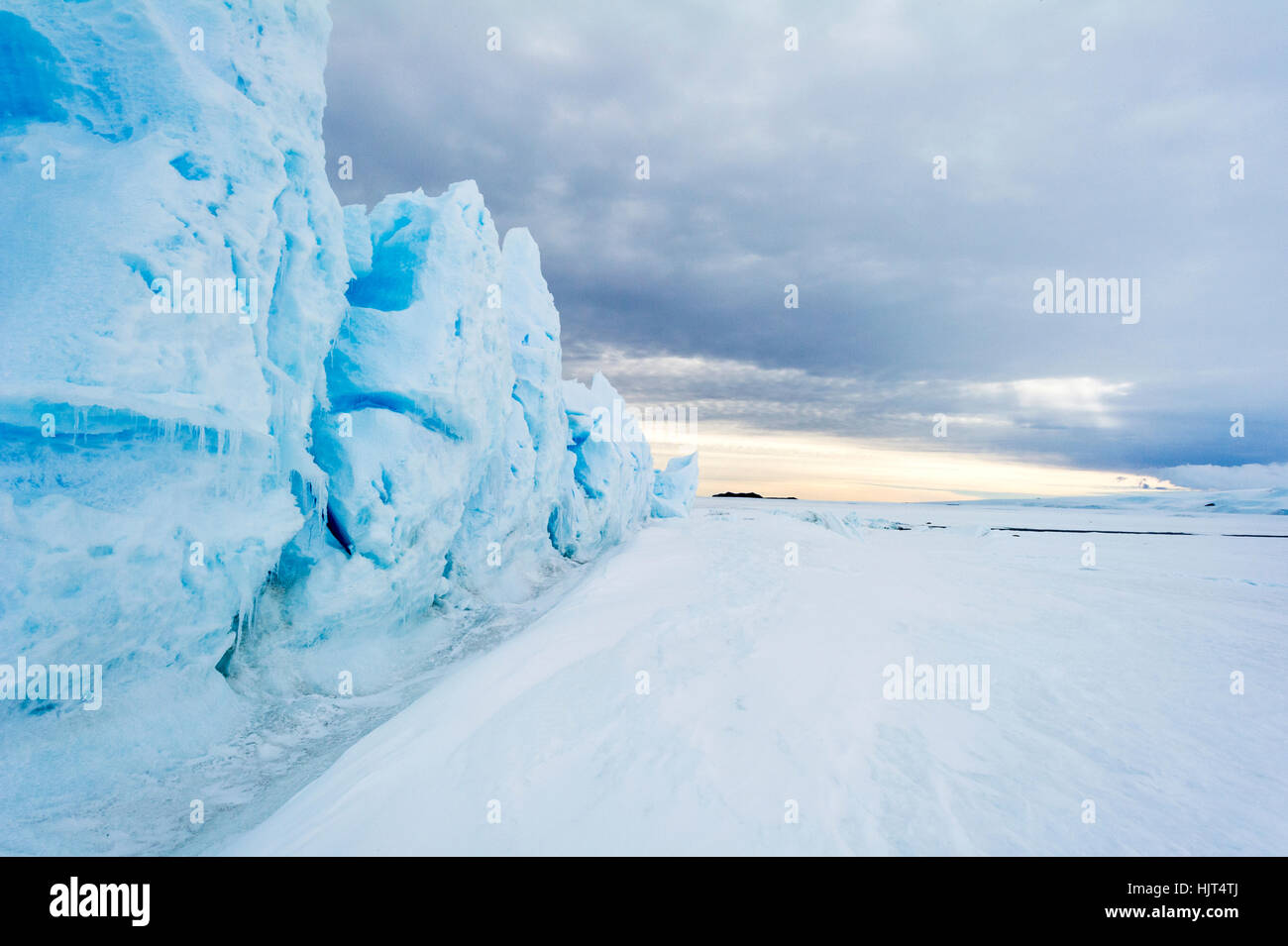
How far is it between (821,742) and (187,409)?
5666 mm

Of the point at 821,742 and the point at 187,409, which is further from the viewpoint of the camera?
the point at 187,409

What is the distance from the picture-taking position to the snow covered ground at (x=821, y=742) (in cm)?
336

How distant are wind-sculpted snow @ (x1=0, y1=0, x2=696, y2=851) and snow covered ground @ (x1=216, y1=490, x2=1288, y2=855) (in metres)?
1.73

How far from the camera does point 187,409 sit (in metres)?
4.97

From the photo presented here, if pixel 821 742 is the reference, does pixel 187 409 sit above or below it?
above

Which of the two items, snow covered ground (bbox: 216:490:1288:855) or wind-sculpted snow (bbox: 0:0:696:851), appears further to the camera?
wind-sculpted snow (bbox: 0:0:696:851)

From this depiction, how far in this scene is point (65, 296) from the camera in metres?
4.57

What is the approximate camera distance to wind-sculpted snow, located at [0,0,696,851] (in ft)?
14.6

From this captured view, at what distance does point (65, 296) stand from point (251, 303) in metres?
1.52

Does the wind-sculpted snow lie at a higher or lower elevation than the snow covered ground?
higher
